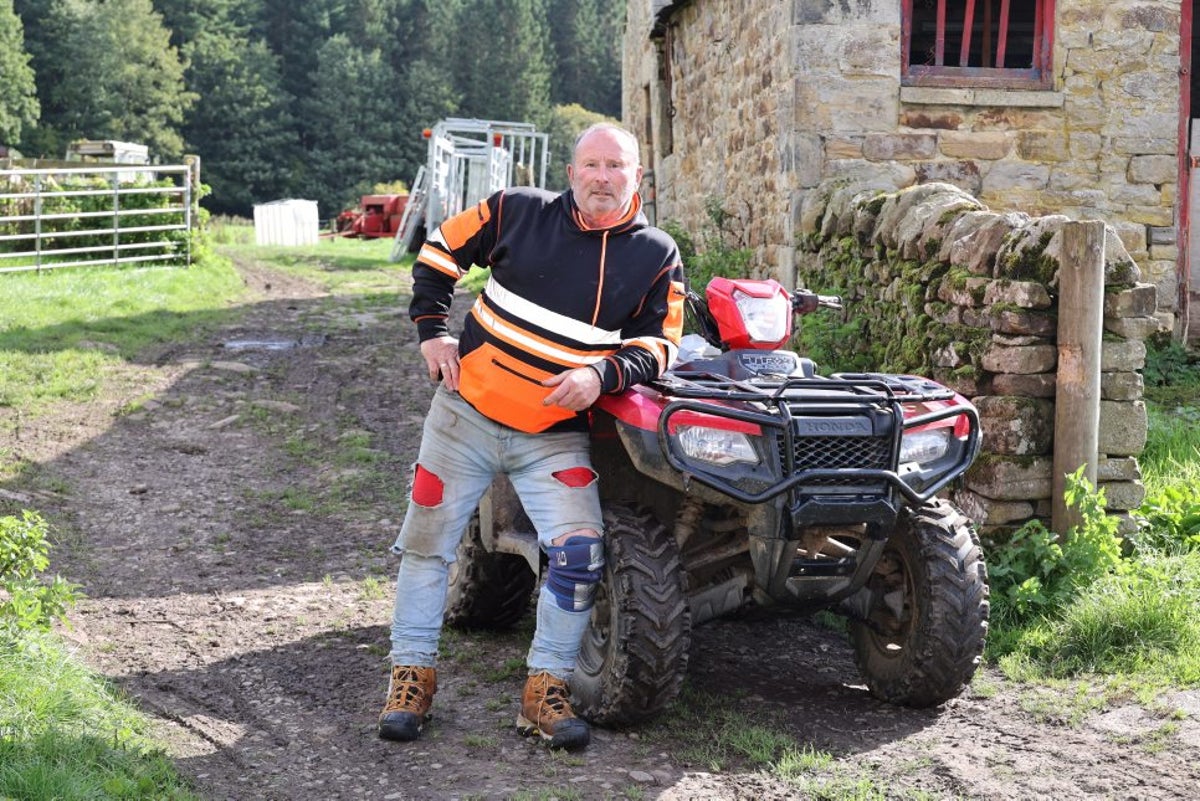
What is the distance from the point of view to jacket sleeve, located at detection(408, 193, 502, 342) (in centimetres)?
433

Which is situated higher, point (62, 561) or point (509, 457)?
point (509, 457)

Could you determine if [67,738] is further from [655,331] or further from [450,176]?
[450,176]

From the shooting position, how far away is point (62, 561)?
20.6 feet

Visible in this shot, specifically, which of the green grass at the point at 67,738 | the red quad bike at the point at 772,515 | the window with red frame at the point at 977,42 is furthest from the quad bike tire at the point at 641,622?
the window with red frame at the point at 977,42

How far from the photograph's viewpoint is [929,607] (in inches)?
169

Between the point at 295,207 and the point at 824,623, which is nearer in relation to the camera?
the point at 824,623

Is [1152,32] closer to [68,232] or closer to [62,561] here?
[62,561]

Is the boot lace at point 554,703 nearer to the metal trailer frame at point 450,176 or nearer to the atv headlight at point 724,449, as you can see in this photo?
the atv headlight at point 724,449

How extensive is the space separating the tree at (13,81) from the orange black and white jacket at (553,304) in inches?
2110

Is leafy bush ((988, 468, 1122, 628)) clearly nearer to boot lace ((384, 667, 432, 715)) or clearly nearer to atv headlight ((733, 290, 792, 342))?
atv headlight ((733, 290, 792, 342))

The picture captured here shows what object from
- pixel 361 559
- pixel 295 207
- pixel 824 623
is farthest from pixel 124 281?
pixel 295 207

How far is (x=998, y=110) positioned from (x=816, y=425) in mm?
6399

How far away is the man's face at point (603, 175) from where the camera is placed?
4164 mm

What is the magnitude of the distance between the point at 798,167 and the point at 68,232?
11.5m
